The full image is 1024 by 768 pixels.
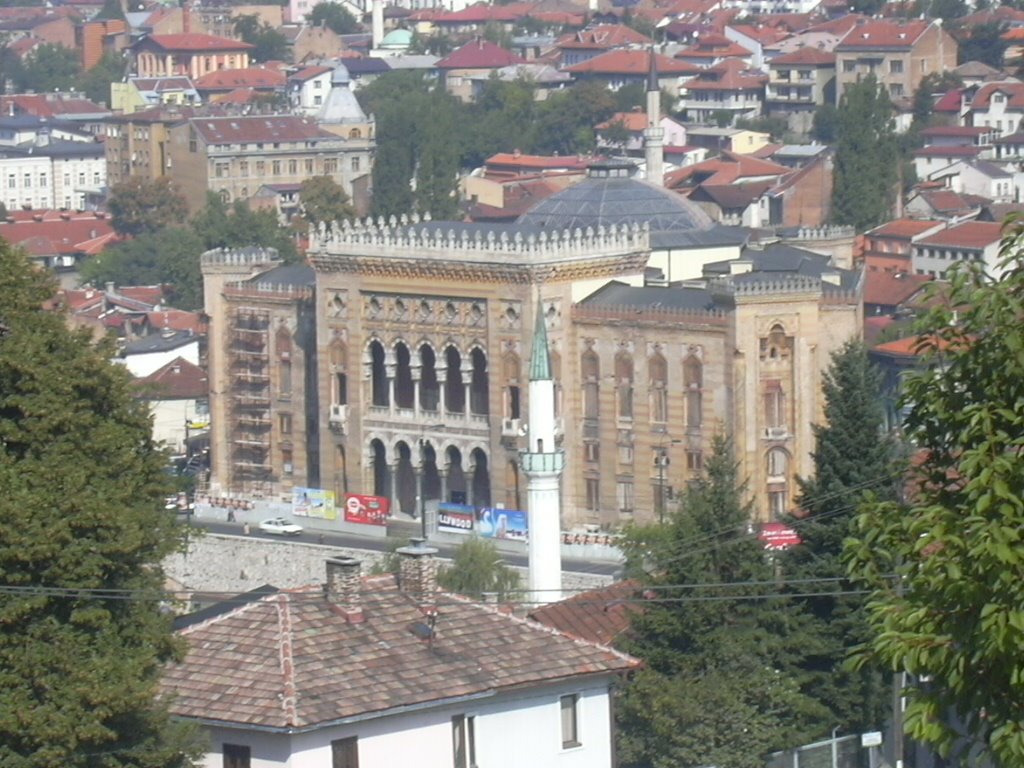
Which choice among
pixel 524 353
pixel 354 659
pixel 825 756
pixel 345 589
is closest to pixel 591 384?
pixel 524 353

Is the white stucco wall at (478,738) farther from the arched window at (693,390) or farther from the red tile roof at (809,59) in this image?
the red tile roof at (809,59)

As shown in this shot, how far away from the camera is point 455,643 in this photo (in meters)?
37.0

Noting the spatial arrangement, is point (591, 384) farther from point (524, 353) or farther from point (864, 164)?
point (864, 164)

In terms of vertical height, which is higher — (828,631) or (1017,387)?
(1017,387)

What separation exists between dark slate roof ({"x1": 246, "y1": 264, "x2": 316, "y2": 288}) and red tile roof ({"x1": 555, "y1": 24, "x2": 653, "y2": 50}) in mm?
104164

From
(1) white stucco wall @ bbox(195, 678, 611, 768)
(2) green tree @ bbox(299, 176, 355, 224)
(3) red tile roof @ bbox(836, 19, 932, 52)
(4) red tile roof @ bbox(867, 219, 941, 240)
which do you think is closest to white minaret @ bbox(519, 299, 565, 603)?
(1) white stucco wall @ bbox(195, 678, 611, 768)

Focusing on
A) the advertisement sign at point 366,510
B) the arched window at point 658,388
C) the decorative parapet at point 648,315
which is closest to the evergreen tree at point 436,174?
the advertisement sign at point 366,510

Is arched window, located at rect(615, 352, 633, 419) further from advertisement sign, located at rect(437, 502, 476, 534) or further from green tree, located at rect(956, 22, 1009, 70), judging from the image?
green tree, located at rect(956, 22, 1009, 70)

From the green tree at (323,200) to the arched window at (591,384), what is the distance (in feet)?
197

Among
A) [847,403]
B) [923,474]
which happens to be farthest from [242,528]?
[923,474]

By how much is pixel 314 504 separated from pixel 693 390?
389 inches

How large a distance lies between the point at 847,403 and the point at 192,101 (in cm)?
13244

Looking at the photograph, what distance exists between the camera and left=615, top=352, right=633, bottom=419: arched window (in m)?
77.6

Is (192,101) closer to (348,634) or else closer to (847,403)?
(847,403)
